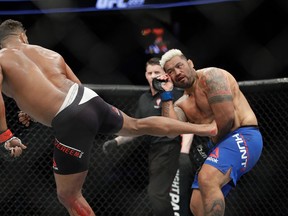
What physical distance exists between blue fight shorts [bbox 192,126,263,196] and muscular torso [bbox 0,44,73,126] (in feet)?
3.00

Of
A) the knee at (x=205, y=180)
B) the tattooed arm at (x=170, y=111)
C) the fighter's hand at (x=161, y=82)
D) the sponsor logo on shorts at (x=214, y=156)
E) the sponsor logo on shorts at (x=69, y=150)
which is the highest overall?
the fighter's hand at (x=161, y=82)

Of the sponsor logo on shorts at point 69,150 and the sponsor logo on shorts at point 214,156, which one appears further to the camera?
the sponsor logo on shorts at point 214,156

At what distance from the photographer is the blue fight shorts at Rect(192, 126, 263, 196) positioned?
3.00 meters

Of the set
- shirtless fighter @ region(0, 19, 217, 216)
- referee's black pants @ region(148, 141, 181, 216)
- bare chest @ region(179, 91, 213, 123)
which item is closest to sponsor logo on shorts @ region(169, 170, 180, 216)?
referee's black pants @ region(148, 141, 181, 216)

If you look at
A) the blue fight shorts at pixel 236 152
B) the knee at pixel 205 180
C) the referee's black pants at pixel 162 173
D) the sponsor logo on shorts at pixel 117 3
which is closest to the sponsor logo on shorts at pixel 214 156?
the blue fight shorts at pixel 236 152

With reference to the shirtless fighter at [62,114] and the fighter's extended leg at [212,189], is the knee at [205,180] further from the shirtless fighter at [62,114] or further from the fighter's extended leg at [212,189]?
the shirtless fighter at [62,114]

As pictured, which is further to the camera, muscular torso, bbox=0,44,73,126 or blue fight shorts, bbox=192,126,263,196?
blue fight shorts, bbox=192,126,263,196

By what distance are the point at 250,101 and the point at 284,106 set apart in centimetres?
24

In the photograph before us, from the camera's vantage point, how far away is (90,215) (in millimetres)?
2666

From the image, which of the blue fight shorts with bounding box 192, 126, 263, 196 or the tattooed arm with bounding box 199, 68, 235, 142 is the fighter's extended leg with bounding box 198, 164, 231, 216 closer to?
the blue fight shorts with bounding box 192, 126, 263, 196

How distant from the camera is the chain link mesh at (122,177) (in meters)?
3.83

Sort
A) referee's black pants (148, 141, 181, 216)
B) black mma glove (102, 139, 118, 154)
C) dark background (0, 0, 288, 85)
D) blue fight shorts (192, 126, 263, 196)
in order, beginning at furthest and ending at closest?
dark background (0, 0, 288, 85)
black mma glove (102, 139, 118, 154)
referee's black pants (148, 141, 181, 216)
blue fight shorts (192, 126, 263, 196)

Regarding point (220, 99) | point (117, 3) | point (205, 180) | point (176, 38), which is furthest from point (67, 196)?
point (176, 38)

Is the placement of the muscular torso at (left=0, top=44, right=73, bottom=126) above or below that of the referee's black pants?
above
